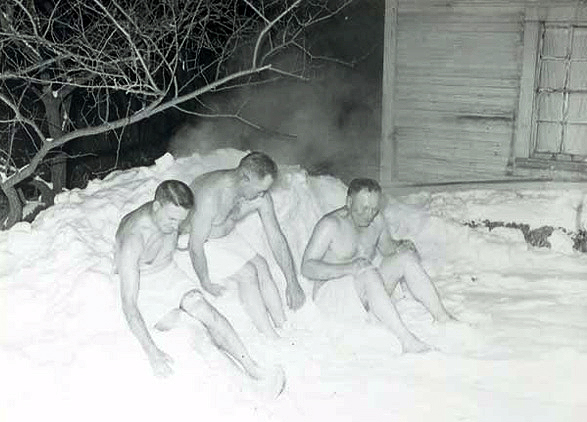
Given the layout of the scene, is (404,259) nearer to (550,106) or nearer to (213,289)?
(213,289)

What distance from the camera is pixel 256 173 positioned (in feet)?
19.6

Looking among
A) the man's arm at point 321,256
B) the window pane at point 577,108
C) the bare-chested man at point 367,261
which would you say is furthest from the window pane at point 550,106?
the man's arm at point 321,256

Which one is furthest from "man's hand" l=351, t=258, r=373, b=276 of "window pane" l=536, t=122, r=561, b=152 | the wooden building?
"window pane" l=536, t=122, r=561, b=152

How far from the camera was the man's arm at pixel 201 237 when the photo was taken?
19.9 feet

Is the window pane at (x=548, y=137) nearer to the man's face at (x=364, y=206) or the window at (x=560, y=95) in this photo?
the window at (x=560, y=95)

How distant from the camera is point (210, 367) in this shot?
5344 millimetres

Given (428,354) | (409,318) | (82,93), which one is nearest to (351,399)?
(428,354)

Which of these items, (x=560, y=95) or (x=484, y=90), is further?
(x=484, y=90)

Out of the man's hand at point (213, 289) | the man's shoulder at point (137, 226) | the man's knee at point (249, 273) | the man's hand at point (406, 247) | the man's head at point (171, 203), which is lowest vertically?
the man's hand at point (213, 289)

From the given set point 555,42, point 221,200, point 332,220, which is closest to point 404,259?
point 332,220

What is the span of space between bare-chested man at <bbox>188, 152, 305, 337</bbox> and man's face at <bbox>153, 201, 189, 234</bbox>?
0.69 meters

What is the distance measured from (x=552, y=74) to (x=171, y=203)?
5162mm

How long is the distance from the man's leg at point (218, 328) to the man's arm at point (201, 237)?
0.74 metres

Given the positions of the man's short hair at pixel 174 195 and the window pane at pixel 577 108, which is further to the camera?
the window pane at pixel 577 108
